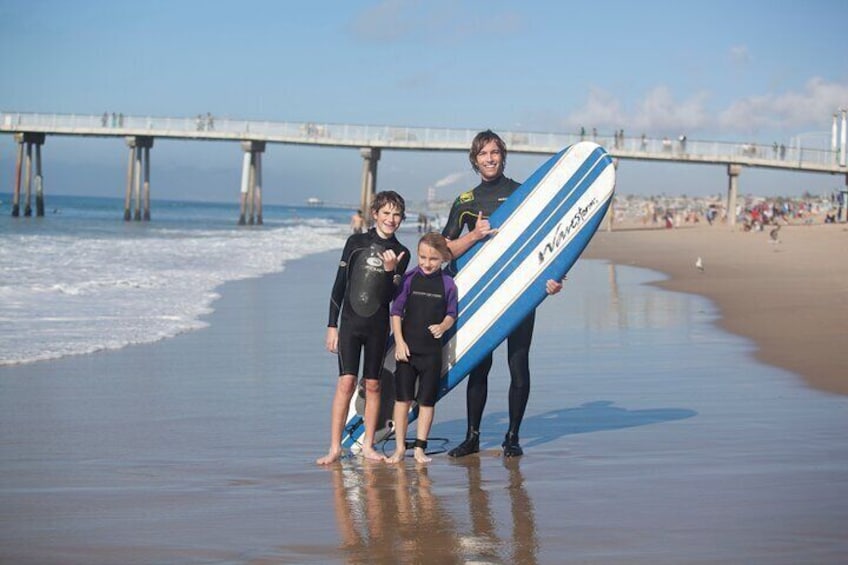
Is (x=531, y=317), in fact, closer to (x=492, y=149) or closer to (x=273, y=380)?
(x=492, y=149)

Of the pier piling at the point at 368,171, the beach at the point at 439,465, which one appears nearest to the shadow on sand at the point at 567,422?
the beach at the point at 439,465

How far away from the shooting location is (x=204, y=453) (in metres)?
5.14

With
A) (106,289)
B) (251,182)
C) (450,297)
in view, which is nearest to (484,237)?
(450,297)

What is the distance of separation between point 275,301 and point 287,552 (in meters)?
10.2

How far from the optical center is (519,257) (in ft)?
18.1

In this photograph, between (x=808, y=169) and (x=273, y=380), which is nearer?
(x=273, y=380)

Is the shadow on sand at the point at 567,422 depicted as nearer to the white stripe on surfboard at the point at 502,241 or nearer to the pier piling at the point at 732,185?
the white stripe on surfboard at the point at 502,241

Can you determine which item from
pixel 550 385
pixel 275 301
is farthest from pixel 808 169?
pixel 550 385

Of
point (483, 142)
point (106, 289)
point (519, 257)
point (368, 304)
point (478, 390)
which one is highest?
point (483, 142)

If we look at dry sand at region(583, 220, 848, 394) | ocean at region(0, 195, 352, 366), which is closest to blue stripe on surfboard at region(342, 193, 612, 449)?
dry sand at region(583, 220, 848, 394)

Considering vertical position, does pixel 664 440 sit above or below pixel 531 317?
below

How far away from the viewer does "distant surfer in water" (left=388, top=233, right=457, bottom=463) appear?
16.8ft

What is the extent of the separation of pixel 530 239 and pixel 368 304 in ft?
2.88

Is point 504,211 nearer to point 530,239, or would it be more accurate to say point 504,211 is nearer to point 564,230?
point 530,239
